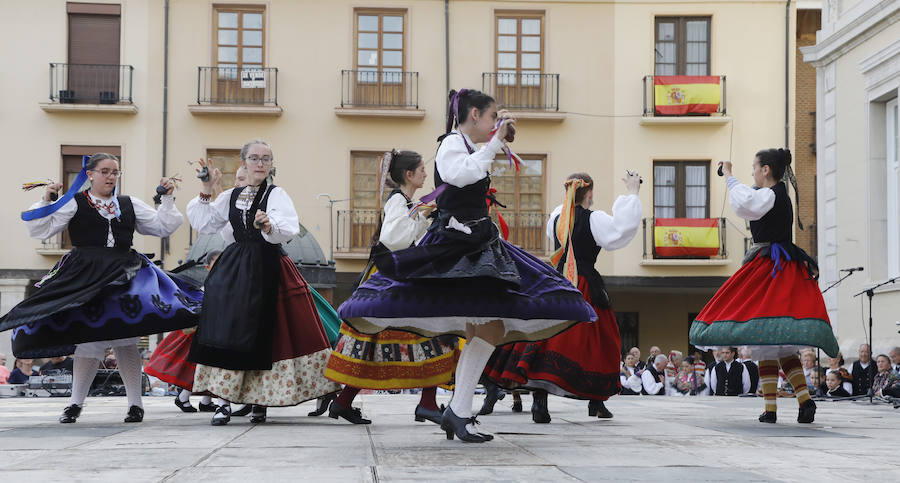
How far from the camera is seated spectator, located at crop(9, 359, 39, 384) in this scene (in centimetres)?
1496

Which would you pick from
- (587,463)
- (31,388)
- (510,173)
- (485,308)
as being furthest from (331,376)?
(510,173)

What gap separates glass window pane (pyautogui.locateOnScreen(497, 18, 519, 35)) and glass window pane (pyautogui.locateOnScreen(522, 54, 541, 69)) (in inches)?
22.3

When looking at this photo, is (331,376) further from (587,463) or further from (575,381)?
(587,463)

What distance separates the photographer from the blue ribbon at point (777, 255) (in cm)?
675

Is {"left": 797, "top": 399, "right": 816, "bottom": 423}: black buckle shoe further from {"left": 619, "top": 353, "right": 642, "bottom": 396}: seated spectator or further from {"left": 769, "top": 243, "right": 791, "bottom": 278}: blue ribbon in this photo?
{"left": 619, "top": 353, "right": 642, "bottom": 396}: seated spectator

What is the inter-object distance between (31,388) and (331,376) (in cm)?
899

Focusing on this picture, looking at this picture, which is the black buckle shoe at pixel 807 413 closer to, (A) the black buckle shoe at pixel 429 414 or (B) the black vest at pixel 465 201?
(A) the black buckle shoe at pixel 429 414

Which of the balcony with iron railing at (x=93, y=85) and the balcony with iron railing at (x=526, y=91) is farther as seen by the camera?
the balcony with iron railing at (x=526, y=91)

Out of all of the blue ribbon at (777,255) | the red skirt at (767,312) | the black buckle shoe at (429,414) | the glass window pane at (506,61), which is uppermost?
the glass window pane at (506,61)

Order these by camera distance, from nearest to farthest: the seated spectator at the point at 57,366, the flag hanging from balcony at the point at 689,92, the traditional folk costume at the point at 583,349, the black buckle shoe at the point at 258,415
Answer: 1. the black buckle shoe at the point at 258,415
2. the traditional folk costume at the point at 583,349
3. the seated spectator at the point at 57,366
4. the flag hanging from balcony at the point at 689,92

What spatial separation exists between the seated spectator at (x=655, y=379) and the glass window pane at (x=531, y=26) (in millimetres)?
9149

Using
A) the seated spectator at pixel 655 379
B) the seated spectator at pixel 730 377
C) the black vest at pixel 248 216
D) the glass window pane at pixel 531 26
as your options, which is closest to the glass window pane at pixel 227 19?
the glass window pane at pixel 531 26

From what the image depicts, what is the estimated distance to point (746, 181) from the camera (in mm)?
21953

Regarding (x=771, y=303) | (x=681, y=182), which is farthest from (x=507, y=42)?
(x=771, y=303)
